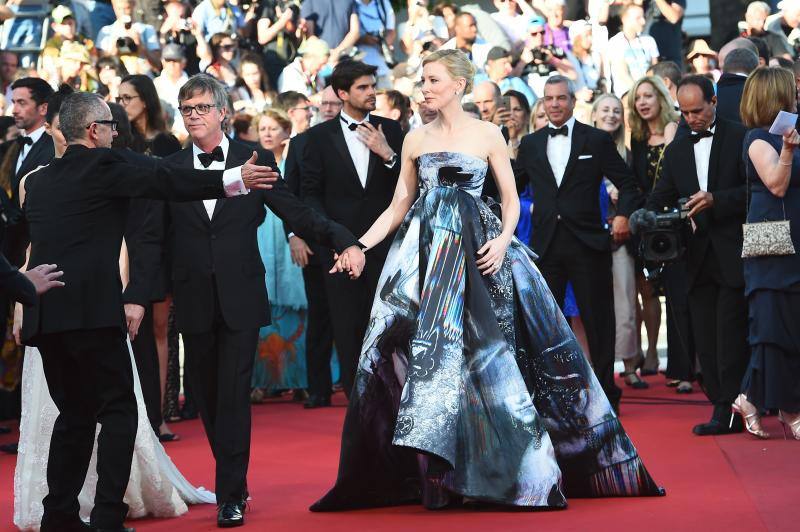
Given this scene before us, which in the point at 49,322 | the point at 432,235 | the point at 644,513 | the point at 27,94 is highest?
the point at 27,94

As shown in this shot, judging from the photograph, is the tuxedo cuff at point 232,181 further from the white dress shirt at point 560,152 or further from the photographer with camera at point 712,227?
the white dress shirt at point 560,152

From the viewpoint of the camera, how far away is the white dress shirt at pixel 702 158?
26.6 ft

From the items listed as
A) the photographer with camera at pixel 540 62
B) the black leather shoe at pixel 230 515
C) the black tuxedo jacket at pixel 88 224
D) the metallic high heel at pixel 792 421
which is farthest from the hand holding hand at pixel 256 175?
the photographer with camera at pixel 540 62

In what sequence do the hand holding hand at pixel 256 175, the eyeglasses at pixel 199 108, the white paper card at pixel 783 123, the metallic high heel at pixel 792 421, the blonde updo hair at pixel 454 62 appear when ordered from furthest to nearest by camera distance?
the metallic high heel at pixel 792 421
the white paper card at pixel 783 123
the blonde updo hair at pixel 454 62
the eyeglasses at pixel 199 108
the hand holding hand at pixel 256 175

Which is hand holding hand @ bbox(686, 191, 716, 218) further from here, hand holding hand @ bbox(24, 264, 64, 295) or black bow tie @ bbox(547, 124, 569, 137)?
hand holding hand @ bbox(24, 264, 64, 295)

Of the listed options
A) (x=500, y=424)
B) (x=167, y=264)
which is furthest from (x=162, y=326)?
(x=500, y=424)

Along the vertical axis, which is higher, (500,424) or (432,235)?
(432,235)

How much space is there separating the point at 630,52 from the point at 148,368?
7.12 m

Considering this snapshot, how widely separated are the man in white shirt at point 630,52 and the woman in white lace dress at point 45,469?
8468 millimetres

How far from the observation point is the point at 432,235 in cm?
614

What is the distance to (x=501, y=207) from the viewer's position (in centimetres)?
645

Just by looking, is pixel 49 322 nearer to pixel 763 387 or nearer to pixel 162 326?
pixel 162 326

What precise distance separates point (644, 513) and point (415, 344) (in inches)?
46.6

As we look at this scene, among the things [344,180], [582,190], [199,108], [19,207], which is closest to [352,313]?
[344,180]
